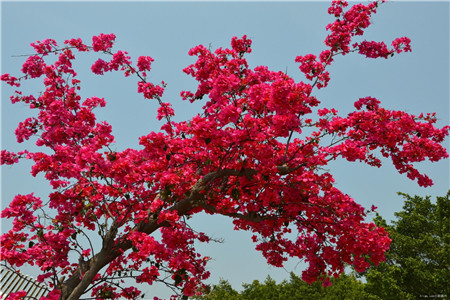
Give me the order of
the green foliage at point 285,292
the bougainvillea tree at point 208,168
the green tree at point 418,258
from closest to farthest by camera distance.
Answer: the bougainvillea tree at point 208,168, the green foliage at point 285,292, the green tree at point 418,258

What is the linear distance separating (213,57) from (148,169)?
139 inches

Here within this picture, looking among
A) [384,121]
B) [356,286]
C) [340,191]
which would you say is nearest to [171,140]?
[340,191]

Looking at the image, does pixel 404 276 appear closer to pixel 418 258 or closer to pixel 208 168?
pixel 418 258

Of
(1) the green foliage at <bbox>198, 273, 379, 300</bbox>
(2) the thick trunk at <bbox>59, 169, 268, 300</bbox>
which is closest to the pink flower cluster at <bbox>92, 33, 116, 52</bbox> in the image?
(2) the thick trunk at <bbox>59, 169, 268, 300</bbox>

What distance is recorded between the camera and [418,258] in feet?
62.9

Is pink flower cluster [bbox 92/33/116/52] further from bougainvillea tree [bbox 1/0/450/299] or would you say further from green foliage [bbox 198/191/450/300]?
green foliage [bbox 198/191/450/300]

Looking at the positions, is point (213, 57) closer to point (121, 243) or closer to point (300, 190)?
point (300, 190)

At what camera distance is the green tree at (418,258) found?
17438 millimetres

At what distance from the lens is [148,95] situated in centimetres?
858

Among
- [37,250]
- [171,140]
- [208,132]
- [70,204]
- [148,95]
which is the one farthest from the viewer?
[148,95]

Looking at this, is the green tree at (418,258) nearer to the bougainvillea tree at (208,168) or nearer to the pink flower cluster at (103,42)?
the bougainvillea tree at (208,168)

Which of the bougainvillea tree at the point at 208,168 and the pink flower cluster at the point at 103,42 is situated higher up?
the pink flower cluster at the point at 103,42

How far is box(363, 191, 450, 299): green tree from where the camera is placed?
57.2ft

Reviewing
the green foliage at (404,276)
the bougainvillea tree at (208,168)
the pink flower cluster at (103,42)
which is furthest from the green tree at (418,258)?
the pink flower cluster at (103,42)
